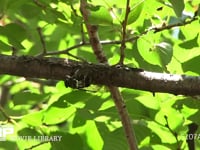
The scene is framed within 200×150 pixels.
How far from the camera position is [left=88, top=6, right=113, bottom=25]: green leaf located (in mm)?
1123

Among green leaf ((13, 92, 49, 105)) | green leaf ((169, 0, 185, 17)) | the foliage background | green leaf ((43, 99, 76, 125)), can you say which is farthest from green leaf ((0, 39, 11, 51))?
green leaf ((169, 0, 185, 17))

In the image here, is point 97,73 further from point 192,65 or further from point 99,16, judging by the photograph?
point 192,65

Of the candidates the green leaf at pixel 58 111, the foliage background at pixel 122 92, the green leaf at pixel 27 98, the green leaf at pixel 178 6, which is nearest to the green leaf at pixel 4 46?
the foliage background at pixel 122 92

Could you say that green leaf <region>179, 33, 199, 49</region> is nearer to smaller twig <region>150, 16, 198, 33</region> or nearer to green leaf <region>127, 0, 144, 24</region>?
smaller twig <region>150, 16, 198, 33</region>

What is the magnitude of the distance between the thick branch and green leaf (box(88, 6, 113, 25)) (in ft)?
0.35

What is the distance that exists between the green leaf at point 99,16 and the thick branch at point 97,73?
0.35 ft

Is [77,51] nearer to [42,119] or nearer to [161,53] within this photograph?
[42,119]

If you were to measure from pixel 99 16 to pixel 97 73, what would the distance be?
14 centimetres

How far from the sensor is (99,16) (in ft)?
3.72

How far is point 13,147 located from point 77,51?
1.55 ft

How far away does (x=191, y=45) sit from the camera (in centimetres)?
126

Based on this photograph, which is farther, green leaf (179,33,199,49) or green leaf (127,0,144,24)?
green leaf (179,33,199,49)

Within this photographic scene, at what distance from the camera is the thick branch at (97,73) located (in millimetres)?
1075

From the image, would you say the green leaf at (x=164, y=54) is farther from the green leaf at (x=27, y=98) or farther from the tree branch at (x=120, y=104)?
the green leaf at (x=27, y=98)
